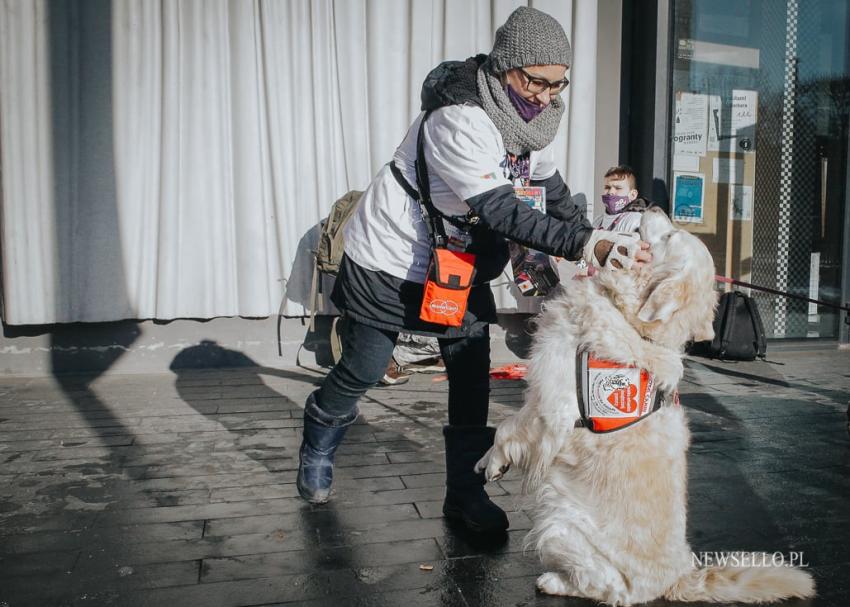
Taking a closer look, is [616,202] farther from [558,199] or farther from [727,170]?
[558,199]

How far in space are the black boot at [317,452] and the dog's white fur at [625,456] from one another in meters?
0.94

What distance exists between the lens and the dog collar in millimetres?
2438

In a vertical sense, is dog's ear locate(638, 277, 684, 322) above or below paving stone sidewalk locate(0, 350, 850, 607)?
above

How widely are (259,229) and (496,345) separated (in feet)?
7.51

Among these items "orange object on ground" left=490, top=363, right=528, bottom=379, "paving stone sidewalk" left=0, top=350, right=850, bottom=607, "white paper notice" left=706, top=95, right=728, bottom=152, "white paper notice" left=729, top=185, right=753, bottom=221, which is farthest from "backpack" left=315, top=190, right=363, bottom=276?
"white paper notice" left=729, top=185, right=753, bottom=221

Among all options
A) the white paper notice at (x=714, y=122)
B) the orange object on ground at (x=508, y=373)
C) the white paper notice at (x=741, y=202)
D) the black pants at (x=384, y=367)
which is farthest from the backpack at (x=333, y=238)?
the white paper notice at (x=741, y=202)

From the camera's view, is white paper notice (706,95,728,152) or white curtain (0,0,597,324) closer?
white curtain (0,0,597,324)

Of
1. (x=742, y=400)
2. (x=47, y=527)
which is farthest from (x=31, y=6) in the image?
(x=742, y=400)

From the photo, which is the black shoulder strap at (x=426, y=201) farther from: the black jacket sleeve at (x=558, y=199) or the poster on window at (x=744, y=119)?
the poster on window at (x=744, y=119)

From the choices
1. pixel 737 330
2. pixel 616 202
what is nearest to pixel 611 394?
pixel 737 330

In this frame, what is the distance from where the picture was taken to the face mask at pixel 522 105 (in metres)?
2.89

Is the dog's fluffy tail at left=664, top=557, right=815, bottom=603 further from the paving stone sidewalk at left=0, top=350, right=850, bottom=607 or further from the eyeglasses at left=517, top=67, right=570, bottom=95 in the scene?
the eyeglasses at left=517, top=67, right=570, bottom=95

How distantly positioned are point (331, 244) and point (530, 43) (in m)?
3.38

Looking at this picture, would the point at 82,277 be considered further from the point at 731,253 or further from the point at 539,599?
the point at 731,253
